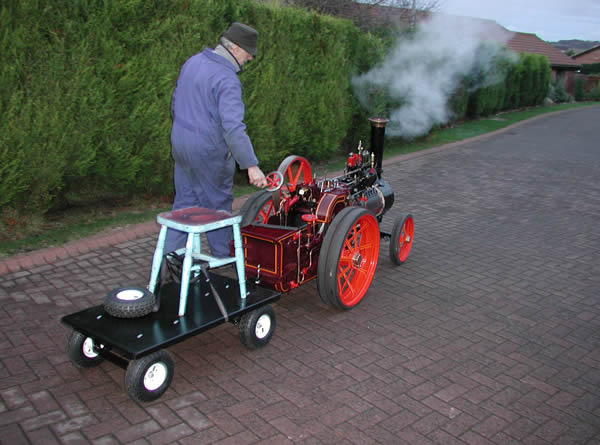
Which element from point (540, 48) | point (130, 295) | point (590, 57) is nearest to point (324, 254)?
point (130, 295)

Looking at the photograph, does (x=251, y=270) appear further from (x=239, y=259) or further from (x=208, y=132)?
(x=208, y=132)

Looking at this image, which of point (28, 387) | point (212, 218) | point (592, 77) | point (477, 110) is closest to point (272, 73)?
point (212, 218)

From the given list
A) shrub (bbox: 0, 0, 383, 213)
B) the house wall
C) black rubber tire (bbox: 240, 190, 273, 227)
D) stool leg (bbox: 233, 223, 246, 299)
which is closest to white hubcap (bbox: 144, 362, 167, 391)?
stool leg (bbox: 233, 223, 246, 299)

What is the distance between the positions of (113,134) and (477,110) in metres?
15.0

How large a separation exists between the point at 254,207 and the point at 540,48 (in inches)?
1462

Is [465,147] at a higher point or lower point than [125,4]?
lower

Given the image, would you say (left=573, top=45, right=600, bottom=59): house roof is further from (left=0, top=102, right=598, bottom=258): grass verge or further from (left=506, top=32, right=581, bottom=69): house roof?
(left=0, top=102, right=598, bottom=258): grass verge

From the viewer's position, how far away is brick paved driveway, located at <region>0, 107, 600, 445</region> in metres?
2.88

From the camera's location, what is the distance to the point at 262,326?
3645 millimetres

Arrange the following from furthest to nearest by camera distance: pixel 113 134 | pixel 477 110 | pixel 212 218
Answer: pixel 477 110 < pixel 113 134 < pixel 212 218

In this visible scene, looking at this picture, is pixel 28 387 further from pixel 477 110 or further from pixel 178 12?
pixel 477 110

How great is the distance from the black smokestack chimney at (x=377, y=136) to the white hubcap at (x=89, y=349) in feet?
10.4

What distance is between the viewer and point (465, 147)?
43.3 ft

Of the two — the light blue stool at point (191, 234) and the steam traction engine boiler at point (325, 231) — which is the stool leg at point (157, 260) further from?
the steam traction engine boiler at point (325, 231)
